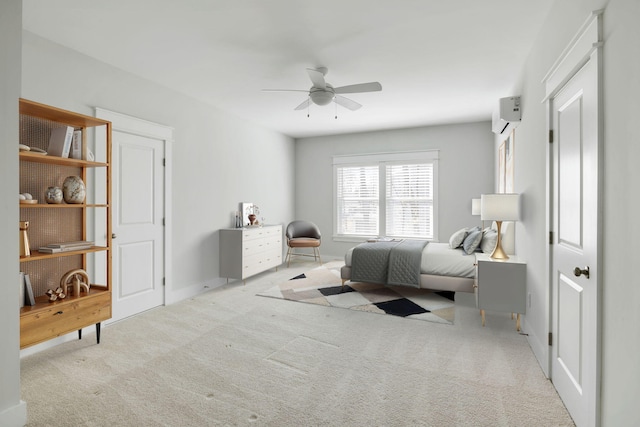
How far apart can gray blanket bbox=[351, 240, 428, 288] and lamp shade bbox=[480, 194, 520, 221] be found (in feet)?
4.26

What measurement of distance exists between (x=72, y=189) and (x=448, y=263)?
4133mm

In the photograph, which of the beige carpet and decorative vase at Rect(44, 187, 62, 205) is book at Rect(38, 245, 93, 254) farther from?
the beige carpet

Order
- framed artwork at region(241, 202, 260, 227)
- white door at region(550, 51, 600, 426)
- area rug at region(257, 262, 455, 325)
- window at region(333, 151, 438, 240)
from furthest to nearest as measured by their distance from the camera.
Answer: window at region(333, 151, 438, 240), framed artwork at region(241, 202, 260, 227), area rug at region(257, 262, 455, 325), white door at region(550, 51, 600, 426)

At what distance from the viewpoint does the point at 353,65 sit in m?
3.62

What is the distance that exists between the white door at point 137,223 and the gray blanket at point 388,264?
2596mm

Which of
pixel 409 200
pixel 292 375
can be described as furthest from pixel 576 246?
pixel 409 200

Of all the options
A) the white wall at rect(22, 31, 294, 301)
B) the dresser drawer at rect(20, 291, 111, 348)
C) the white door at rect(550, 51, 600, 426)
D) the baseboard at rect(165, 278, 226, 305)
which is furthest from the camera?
the baseboard at rect(165, 278, 226, 305)

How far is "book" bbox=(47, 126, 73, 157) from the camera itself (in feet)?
9.36

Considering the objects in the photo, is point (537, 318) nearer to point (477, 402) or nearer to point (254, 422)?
point (477, 402)

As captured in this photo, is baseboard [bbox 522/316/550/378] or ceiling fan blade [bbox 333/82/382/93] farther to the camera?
ceiling fan blade [bbox 333/82/382/93]

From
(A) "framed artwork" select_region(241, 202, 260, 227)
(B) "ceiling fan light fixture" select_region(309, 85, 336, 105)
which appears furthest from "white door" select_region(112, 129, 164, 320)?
(B) "ceiling fan light fixture" select_region(309, 85, 336, 105)

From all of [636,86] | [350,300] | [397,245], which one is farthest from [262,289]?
[636,86]

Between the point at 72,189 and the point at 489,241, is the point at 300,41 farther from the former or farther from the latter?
the point at 489,241

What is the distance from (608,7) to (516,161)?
242cm
